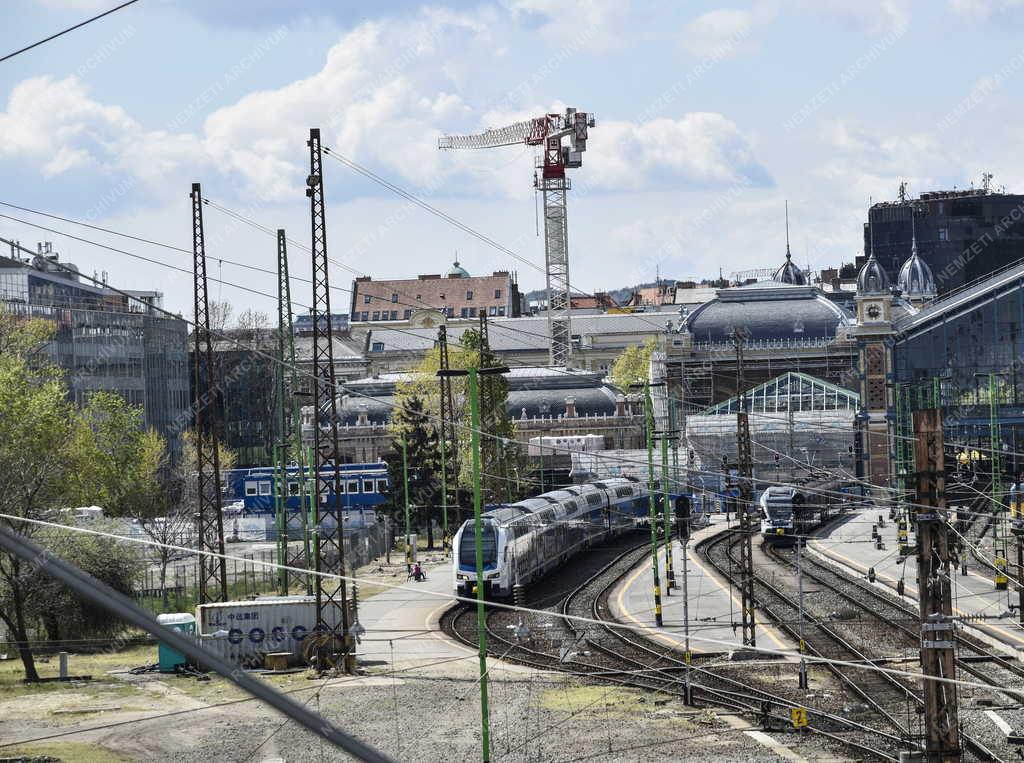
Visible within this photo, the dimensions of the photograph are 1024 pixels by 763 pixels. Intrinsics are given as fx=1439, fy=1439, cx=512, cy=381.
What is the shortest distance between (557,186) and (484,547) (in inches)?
4268

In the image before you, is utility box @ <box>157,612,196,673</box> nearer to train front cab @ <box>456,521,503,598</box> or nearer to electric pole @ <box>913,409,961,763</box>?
train front cab @ <box>456,521,503,598</box>

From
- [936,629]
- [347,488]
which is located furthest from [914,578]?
[347,488]

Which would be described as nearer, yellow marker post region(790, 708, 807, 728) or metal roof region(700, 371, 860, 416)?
yellow marker post region(790, 708, 807, 728)

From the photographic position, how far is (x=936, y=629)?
20.2 m

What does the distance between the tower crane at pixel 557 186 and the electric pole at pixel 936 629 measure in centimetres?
11880

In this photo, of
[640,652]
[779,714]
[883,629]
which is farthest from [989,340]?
[779,714]

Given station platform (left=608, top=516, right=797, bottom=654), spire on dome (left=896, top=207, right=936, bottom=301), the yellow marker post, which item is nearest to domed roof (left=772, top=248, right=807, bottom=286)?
spire on dome (left=896, top=207, right=936, bottom=301)

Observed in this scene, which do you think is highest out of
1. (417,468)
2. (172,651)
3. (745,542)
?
(417,468)

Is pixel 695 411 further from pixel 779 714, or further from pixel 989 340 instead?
pixel 779 714

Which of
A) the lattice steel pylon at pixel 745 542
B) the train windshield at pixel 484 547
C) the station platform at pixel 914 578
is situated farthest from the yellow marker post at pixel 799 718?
the train windshield at pixel 484 547

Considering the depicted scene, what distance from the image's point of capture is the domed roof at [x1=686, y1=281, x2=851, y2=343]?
132m

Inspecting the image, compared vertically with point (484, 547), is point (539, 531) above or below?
above

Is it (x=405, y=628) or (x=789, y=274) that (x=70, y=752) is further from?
(x=789, y=274)

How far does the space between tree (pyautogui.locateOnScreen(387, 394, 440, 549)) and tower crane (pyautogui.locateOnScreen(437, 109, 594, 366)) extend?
2354 inches
